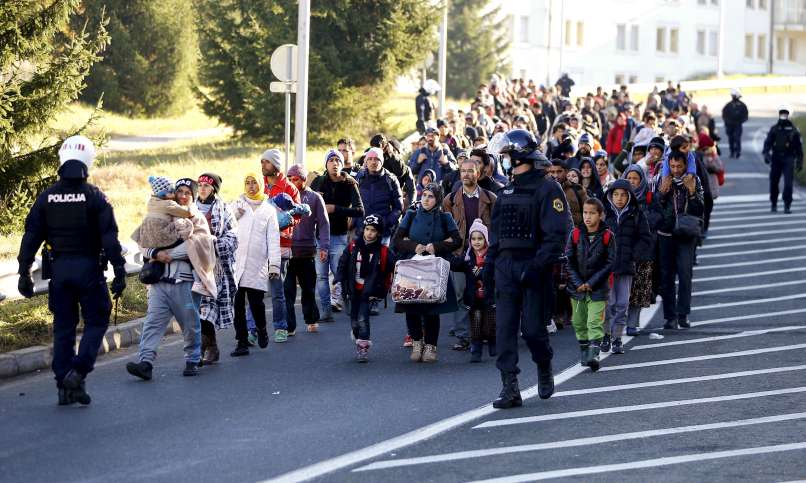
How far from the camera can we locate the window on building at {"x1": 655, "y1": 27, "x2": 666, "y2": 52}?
89312 millimetres

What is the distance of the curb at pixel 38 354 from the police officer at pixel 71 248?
130cm

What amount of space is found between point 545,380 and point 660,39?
268ft

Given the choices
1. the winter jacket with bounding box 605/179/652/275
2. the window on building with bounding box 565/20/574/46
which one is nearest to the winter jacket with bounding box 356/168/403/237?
the winter jacket with bounding box 605/179/652/275

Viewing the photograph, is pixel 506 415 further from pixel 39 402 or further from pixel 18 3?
pixel 18 3

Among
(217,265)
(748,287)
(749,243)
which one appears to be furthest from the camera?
(749,243)

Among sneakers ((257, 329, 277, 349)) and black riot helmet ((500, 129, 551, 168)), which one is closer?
black riot helmet ((500, 129, 551, 168))

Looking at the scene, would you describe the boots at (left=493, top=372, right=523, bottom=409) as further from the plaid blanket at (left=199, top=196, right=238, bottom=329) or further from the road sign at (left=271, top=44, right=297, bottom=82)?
the road sign at (left=271, top=44, right=297, bottom=82)

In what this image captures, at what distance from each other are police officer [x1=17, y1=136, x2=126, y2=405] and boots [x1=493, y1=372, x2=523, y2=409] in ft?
9.85

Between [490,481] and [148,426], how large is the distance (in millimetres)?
2856

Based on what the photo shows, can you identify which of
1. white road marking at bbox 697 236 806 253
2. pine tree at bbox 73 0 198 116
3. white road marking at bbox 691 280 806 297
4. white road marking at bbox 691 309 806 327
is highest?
pine tree at bbox 73 0 198 116

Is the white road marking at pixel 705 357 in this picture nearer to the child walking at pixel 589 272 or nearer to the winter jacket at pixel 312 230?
the child walking at pixel 589 272

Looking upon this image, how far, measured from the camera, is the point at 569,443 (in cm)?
928

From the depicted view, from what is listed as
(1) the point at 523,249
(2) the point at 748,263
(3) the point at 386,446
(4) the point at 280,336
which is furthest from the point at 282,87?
(3) the point at 386,446

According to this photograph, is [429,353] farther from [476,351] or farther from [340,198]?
[340,198]
